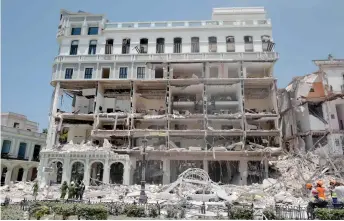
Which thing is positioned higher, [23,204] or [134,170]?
[134,170]

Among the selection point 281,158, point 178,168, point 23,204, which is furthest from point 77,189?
point 281,158

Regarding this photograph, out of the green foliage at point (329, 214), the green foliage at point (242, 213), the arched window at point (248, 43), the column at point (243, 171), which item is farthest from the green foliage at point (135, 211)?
the arched window at point (248, 43)

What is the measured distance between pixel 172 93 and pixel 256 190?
19863 millimetres

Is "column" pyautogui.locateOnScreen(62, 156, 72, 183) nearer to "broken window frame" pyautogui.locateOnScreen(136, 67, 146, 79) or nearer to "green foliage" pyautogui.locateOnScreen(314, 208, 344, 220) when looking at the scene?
"broken window frame" pyautogui.locateOnScreen(136, 67, 146, 79)

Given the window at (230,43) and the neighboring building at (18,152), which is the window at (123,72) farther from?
the neighboring building at (18,152)

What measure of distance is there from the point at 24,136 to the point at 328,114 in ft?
144

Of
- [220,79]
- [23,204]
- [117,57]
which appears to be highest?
[117,57]

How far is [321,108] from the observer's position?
3684cm

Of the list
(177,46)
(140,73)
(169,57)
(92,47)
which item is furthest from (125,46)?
(177,46)

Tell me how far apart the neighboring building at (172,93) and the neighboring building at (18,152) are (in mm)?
7247

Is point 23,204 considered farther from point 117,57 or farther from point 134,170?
point 117,57

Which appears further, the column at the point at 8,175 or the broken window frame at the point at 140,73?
the column at the point at 8,175

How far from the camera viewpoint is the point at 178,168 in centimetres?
3703

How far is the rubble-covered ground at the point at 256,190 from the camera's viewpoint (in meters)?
22.2
